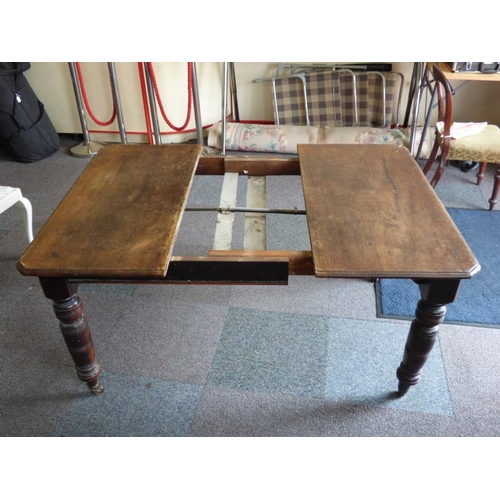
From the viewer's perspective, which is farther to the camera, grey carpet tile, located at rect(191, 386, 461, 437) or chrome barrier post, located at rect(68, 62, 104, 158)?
chrome barrier post, located at rect(68, 62, 104, 158)

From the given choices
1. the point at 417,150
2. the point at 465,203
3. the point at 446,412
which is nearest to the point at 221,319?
the point at 446,412

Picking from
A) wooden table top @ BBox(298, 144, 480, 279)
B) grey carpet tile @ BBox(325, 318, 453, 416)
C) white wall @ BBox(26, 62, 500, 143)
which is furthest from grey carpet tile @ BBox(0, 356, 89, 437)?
white wall @ BBox(26, 62, 500, 143)

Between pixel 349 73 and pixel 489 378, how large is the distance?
2538mm

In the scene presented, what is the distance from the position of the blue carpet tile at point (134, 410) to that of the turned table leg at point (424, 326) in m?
0.71

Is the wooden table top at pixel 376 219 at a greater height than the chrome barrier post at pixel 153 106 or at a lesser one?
greater

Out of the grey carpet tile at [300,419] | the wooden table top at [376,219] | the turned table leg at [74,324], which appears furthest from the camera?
the grey carpet tile at [300,419]

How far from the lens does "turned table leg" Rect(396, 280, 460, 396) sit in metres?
1.11

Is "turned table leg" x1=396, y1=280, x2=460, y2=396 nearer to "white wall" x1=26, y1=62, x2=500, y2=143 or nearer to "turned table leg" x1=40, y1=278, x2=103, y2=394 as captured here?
"turned table leg" x1=40, y1=278, x2=103, y2=394

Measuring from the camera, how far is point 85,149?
331 cm

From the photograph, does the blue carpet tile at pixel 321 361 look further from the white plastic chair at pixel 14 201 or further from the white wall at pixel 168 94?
the white wall at pixel 168 94

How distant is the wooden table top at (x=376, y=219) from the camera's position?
105 cm

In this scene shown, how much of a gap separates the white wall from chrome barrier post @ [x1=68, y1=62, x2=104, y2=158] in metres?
0.13

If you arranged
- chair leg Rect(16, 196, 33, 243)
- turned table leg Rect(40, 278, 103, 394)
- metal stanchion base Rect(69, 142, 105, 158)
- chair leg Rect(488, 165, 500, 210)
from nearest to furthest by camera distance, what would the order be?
turned table leg Rect(40, 278, 103, 394)
chair leg Rect(16, 196, 33, 243)
chair leg Rect(488, 165, 500, 210)
metal stanchion base Rect(69, 142, 105, 158)

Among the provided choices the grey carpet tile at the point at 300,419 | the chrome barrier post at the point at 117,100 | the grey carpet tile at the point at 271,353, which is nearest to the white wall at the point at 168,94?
the chrome barrier post at the point at 117,100
